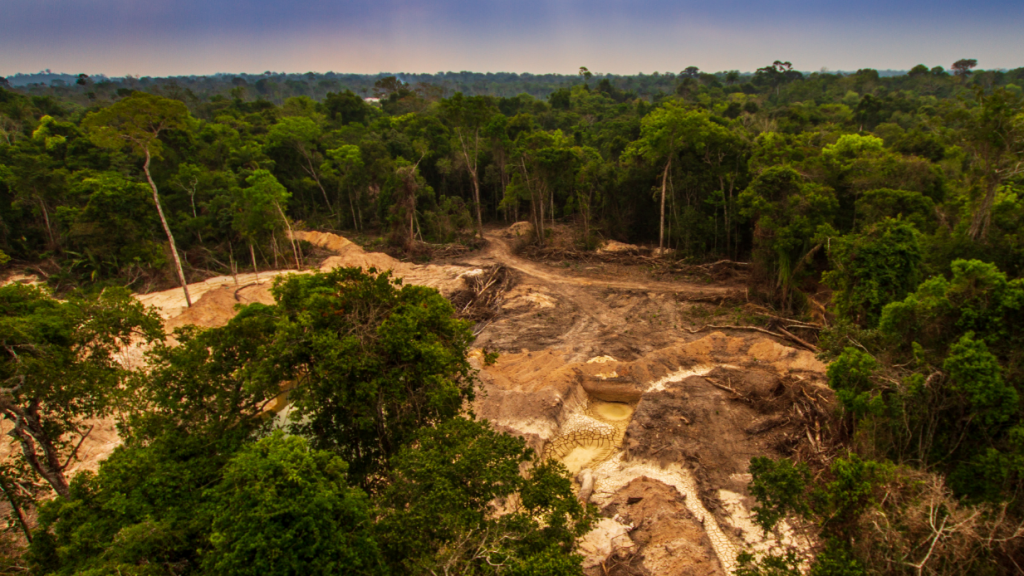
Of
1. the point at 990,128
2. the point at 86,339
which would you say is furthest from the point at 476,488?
the point at 990,128

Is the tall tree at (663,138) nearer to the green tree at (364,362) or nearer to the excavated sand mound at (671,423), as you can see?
the excavated sand mound at (671,423)

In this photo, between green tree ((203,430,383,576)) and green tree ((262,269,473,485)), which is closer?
green tree ((203,430,383,576))

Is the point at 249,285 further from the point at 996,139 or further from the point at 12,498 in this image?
the point at 996,139

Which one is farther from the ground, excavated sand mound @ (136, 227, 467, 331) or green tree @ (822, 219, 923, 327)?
green tree @ (822, 219, 923, 327)

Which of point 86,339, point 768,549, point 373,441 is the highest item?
point 86,339

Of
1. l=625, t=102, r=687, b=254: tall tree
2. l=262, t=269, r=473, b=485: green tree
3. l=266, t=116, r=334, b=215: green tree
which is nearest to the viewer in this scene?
l=262, t=269, r=473, b=485: green tree

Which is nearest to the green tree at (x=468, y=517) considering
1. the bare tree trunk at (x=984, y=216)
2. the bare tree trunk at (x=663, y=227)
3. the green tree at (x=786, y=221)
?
the bare tree trunk at (x=984, y=216)

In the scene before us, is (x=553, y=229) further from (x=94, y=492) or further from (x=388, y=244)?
(x=94, y=492)

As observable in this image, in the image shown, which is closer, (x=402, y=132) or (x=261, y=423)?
(x=261, y=423)

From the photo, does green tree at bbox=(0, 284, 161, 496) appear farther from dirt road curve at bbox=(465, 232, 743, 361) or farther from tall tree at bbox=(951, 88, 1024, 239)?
tall tree at bbox=(951, 88, 1024, 239)

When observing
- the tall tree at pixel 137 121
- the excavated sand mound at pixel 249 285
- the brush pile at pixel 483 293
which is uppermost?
the tall tree at pixel 137 121

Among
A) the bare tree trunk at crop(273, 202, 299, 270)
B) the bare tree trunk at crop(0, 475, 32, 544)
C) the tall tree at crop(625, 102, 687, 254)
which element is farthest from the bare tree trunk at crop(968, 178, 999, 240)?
the bare tree trunk at crop(273, 202, 299, 270)
